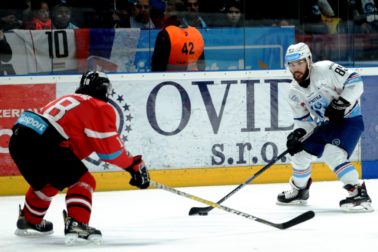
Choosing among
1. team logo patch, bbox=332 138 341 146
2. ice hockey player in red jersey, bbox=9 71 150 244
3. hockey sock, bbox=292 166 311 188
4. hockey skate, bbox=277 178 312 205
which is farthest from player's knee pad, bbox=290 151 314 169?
ice hockey player in red jersey, bbox=9 71 150 244

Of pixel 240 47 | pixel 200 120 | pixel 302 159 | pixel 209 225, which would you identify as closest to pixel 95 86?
pixel 209 225

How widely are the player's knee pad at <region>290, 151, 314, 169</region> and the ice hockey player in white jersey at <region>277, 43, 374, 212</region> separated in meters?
0.08

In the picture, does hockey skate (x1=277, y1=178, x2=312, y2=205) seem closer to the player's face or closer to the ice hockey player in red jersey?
the player's face

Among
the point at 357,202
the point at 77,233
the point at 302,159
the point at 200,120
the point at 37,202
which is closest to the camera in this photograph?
the point at 77,233

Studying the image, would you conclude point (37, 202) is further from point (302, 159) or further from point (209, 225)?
point (302, 159)

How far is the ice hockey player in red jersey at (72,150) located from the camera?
4.60 metres

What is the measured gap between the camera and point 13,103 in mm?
6312

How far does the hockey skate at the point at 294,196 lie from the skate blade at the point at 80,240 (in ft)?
5.31

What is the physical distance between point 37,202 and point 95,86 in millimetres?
625

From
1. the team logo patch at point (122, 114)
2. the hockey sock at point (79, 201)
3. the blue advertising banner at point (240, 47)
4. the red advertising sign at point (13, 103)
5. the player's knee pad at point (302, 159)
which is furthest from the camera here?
the blue advertising banner at point (240, 47)

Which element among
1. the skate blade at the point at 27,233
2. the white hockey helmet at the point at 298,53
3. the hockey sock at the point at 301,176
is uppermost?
the white hockey helmet at the point at 298,53

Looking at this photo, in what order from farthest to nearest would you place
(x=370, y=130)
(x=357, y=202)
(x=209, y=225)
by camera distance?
(x=370, y=130), (x=357, y=202), (x=209, y=225)

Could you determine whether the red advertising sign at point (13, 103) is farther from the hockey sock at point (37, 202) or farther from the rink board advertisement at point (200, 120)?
the hockey sock at point (37, 202)

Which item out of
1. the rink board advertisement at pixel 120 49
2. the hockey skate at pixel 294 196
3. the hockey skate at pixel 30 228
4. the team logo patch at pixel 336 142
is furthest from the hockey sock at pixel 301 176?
the hockey skate at pixel 30 228
